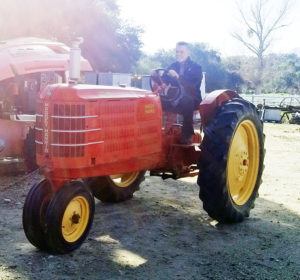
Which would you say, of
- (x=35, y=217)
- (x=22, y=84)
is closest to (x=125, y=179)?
(x=35, y=217)

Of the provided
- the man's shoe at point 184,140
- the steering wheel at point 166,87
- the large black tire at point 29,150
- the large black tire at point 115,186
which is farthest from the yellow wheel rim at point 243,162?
the large black tire at point 29,150

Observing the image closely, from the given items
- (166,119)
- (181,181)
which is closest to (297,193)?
(181,181)

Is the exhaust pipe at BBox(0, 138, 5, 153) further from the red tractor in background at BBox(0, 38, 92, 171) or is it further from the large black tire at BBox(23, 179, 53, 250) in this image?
the large black tire at BBox(23, 179, 53, 250)

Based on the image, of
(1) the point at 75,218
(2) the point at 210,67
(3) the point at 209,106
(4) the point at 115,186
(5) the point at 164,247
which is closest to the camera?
(1) the point at 75,218

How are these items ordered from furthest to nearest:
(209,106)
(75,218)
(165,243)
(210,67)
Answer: (210,67), (209,106), (165,243), (75,218)

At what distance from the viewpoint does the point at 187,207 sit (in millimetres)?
5496

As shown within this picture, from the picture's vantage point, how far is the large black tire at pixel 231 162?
445 centimetres

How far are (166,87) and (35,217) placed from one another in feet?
7.46

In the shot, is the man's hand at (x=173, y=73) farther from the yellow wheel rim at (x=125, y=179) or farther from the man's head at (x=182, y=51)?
the yellow wheel rim at (x=125, y=179)

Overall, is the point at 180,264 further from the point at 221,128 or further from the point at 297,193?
the point at 297,193

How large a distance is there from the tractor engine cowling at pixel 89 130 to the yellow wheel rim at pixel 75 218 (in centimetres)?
23

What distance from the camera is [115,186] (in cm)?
543

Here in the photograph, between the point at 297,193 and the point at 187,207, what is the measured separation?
1.90 m

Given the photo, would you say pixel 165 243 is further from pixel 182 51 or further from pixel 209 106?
pixel 182 51
